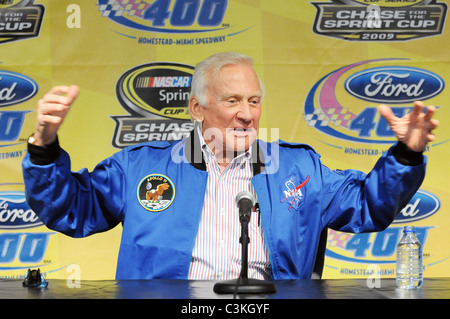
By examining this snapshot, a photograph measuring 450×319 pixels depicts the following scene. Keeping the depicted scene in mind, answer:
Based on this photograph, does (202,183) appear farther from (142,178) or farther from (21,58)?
(21,58)

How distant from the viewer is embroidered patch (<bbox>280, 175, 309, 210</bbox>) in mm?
2674

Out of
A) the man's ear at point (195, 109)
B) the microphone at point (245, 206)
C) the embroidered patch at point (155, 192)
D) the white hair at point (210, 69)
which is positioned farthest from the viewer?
the man's ear at point (195, 109)

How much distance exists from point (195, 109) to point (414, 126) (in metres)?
1.20

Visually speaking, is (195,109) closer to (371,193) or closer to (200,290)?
(371,193)

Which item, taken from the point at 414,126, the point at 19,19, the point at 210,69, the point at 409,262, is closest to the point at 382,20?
the point at 210,69

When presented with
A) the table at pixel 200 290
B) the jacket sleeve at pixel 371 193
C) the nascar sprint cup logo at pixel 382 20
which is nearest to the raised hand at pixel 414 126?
the jacket sleeve at pixel 371 193

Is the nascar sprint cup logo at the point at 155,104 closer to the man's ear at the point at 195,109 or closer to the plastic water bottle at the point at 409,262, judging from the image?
the man's ear at the point at 195,109

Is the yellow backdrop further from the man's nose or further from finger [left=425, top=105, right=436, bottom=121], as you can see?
finger [left=425, top=105, right=436, bottom=121]

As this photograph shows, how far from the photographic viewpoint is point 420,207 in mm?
3838

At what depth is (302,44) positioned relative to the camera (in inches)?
152

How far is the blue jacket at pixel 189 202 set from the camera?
2508 millimetres

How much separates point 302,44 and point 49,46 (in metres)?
1.57

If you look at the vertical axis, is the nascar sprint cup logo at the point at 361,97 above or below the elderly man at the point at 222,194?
above

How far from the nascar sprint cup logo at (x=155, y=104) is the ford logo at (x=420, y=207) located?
145 centimetres
